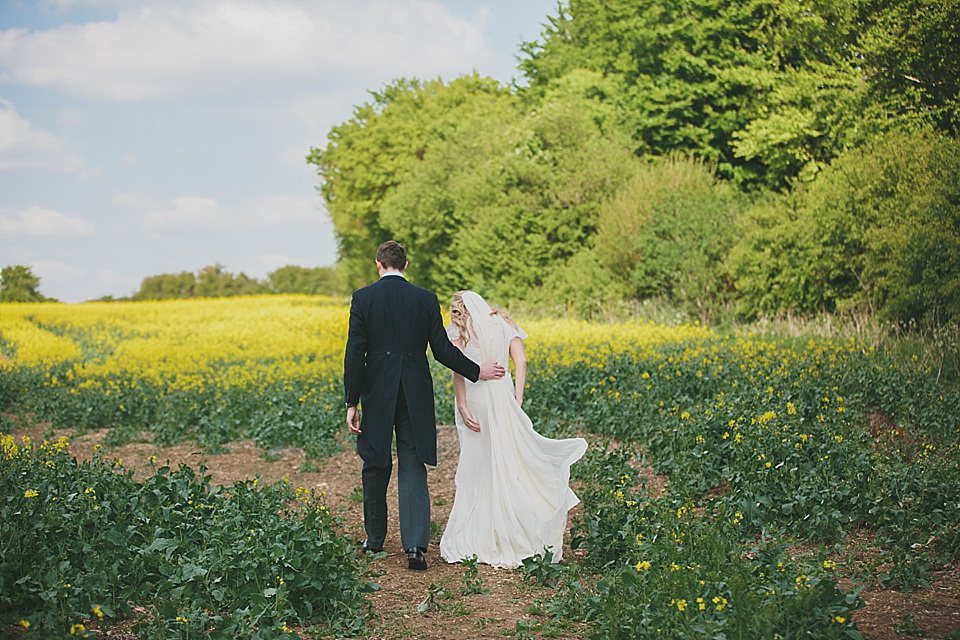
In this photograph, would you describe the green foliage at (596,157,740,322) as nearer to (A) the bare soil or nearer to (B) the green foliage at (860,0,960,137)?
(B) the green foliage at (860,0,960,137)

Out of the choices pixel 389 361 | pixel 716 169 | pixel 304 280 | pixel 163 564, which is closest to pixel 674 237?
pixel 716 169

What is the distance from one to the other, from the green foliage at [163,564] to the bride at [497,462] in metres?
1.07

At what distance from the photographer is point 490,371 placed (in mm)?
6578

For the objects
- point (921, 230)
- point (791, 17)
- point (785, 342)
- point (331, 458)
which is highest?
point (791, 17)

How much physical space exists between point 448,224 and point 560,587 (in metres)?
34.2

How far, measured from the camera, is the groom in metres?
6.41

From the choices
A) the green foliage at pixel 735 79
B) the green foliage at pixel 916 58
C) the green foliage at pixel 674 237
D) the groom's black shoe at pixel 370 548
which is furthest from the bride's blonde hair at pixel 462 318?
the green foliage at pixel 735 79

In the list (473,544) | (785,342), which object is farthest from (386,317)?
(785,342)

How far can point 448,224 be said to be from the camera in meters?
39.1

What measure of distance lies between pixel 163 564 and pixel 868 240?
15.7 meters

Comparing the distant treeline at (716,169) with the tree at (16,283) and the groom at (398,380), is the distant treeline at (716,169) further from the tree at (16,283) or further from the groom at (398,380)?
the tree at (16,283)

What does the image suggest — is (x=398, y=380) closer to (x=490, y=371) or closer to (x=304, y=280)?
(x=490, y=371)

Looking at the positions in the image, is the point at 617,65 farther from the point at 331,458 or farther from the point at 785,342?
the point at 331,458

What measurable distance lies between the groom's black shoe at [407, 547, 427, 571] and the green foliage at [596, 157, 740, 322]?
16.7 m
